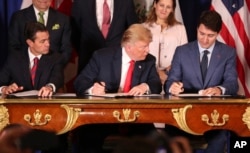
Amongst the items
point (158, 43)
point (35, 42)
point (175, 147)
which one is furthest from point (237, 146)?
point (175, 147)

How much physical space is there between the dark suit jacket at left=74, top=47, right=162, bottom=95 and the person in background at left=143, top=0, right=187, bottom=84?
80 cm

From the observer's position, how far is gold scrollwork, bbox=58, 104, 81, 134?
3516 mm

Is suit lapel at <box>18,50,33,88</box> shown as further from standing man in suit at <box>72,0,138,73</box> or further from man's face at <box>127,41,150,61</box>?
standing man in suit at <box>72,0,138,73</box>

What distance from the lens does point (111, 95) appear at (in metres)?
3.65

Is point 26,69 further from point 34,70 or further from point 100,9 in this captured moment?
point 100,9

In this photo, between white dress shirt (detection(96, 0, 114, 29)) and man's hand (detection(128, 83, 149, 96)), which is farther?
white dress shirt (detection(96, 0, 114, 29))

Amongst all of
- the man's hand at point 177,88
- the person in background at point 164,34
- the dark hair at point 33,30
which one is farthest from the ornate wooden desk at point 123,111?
the person in background at point 164,34

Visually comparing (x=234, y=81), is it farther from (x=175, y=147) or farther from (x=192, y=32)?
(x=175, y=147)

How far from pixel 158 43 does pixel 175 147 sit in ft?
13.3

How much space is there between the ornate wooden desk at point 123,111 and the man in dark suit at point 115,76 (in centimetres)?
32

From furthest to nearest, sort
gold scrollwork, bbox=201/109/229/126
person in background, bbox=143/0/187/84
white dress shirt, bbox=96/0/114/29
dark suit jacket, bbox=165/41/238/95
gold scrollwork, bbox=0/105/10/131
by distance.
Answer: white dress shirt, bbox=96/0/114/29 → person in background, bbox=143/0/187/84 → dark suit jacket, bbox=165/41/238/95 → gold scrollwork, bbox=201/109/229/126 → gold scrollwork, bbox=0/105/10/131

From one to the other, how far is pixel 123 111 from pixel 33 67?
930 mm

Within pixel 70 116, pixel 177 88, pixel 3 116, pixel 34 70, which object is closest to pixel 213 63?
pixel 177 88

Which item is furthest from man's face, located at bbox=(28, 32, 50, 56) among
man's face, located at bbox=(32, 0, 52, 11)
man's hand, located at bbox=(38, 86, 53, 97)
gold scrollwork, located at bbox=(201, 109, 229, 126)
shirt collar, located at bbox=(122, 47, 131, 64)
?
gold scrollwork, located at bbox=(201, 109, 229, 126)
